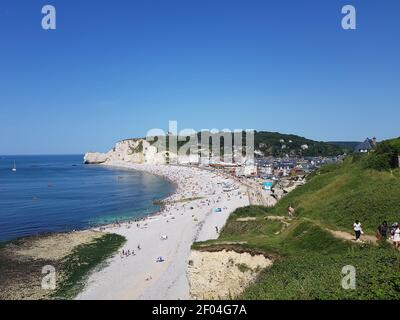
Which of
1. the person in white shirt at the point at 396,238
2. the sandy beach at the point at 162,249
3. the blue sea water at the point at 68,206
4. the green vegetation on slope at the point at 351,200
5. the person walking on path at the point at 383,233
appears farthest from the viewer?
the blue sea water at the point at 68,206

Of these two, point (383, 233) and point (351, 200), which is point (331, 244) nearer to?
point (383, 233)

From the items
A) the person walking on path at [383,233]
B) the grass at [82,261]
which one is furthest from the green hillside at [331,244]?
the grass at [82,261]

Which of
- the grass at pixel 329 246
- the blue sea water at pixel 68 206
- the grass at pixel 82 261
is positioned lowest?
the blue sea water at pixel 68 206

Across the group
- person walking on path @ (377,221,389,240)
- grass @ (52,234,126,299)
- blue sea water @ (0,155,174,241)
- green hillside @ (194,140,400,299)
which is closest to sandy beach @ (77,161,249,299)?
grass @ (52,234,126,299)

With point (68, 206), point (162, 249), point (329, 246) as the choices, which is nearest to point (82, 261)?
point (162, 249)

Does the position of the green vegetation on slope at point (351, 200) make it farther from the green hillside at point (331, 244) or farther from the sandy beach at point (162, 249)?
the sandy beach at point (162, 249)

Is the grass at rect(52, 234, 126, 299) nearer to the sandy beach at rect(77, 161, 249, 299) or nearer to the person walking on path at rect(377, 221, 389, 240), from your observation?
the sandy beach at rect(77, 161, 249, 299)
